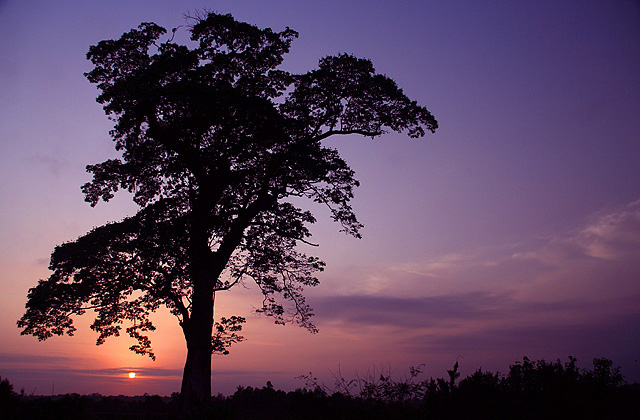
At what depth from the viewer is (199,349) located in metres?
17.0

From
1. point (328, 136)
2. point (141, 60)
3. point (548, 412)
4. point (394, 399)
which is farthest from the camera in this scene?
point (328, 136)

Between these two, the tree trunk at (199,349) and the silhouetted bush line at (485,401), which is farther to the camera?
the tree trunk at (199,349)

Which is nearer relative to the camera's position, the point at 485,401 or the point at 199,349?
the point at 485,401

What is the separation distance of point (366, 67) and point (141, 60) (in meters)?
7.84

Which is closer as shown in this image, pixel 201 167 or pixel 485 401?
pixel 485 401

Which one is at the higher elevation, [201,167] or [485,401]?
[201,167]

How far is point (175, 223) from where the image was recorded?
17188 millimetres

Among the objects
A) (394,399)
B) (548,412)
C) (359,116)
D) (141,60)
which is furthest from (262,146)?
(548,412)

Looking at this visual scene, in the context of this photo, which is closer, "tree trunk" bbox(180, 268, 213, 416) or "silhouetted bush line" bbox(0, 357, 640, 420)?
"silhouetted bush line" bbox(0, 357, 640, 420)

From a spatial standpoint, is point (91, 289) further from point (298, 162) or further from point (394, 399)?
point (394, 399)

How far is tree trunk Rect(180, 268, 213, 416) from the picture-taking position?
16.5 m

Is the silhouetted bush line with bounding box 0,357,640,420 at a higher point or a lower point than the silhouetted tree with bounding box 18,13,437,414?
lower

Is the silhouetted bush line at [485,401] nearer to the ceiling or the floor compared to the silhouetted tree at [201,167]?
nearer to the floor

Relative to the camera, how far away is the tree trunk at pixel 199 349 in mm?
16531
